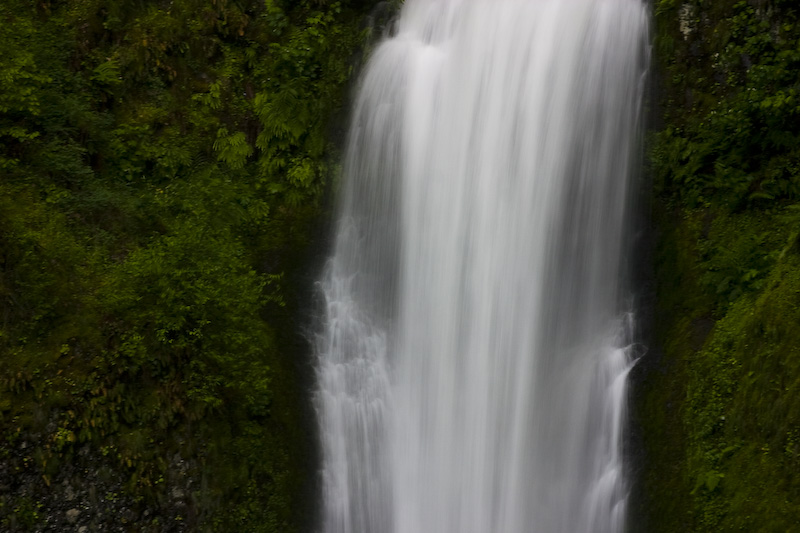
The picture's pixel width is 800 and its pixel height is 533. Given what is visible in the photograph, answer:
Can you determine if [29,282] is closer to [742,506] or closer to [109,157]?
[109,157]

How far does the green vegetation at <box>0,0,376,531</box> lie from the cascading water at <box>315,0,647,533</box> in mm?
764

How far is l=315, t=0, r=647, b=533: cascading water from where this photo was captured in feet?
29.3

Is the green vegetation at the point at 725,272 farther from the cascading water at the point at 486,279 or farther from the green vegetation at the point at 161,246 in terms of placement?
the green vegetation at the point at 161,246

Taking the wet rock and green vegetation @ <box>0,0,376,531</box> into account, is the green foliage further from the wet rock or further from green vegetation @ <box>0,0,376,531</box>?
the wet rock

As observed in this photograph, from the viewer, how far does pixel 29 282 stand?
29.0 feet

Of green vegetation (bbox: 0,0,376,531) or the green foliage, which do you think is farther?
green vegetation (bbox: 0,0,376,531)

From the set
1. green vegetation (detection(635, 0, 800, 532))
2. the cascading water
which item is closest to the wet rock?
the cascading water

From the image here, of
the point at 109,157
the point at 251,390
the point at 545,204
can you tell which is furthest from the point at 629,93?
the point at 109,157

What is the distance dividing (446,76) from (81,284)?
5220mm

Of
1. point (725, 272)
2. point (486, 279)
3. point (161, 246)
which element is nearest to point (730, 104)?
point (725, 272)

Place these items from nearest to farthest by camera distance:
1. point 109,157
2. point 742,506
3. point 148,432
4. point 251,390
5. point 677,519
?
1. point 742,506
2. point 677,519
3. point 148,432
4. point 251,390
5. point 109,157

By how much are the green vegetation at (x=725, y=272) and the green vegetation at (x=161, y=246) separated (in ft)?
14.6

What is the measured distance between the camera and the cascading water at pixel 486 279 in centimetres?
892

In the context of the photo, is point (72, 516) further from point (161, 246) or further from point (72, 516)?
point (161, 246)
